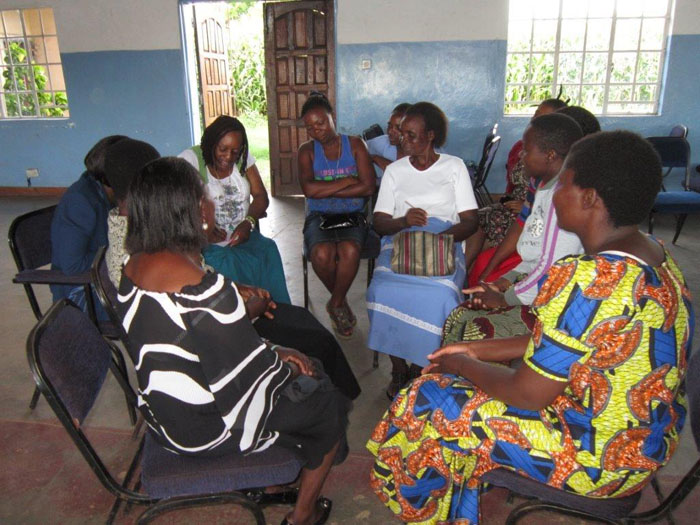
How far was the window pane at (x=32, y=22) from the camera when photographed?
287 inches

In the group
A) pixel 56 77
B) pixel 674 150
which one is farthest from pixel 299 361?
pixel 56 77

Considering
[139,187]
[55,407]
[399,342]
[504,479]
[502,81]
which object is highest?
[502,81]

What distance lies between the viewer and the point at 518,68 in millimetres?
6355

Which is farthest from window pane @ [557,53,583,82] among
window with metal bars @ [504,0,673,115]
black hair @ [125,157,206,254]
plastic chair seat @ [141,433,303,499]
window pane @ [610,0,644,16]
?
plastic chair seat @ [141,433,303,499]

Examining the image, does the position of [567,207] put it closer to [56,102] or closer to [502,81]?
[502,81]

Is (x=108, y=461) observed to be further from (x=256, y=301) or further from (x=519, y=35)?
(x=519, y=35)

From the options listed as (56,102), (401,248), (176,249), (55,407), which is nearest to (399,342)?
(401,248)

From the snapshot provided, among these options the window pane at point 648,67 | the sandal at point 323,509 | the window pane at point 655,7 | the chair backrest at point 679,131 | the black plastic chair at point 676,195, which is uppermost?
the window pane at point 655,7

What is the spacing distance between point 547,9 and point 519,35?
15.4 inches

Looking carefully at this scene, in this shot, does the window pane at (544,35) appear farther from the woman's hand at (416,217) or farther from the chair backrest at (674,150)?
the woman's hand at (416,217)

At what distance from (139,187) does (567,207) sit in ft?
3.62

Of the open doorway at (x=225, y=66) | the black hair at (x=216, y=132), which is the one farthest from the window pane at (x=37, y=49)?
Answer: the black hair at (x=216, y=132)

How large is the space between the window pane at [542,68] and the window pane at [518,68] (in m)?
0.06

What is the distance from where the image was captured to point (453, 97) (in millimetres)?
6305
